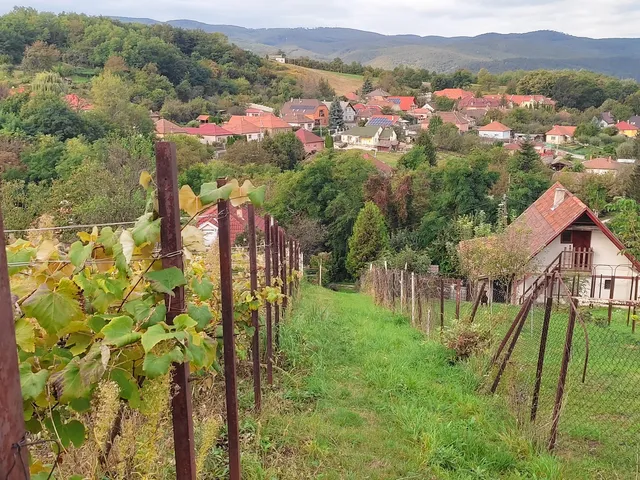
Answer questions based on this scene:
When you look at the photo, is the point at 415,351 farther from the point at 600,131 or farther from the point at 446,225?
the point at 600,131

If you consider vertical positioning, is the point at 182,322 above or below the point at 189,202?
below

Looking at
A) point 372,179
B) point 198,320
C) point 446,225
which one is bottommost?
point 446,225

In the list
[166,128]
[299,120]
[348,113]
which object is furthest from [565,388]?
[348,113]

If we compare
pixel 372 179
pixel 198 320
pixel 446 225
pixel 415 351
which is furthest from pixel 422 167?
pixel 198 320

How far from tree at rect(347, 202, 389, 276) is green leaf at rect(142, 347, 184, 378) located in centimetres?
2515

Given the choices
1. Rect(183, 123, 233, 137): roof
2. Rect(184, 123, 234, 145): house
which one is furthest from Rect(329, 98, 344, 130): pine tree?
Rect(184, 123, 234, 145): house

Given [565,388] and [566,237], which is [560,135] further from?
[565,388]

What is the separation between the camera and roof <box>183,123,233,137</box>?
2263 inches

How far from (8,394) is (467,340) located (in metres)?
6.18

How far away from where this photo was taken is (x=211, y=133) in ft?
189

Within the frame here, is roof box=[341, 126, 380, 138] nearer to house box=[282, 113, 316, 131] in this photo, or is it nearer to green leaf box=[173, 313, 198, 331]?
house box=[282, 113, 316, 131]

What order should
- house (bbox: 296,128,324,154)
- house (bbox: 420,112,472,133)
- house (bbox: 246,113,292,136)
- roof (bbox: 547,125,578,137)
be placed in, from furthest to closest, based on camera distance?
house (bbox: 420,112,472,133) → roof (bbox: 547,125,578,137) → house (bbox: 246,113,292,136) → house (bbox: 296,128,324,154)

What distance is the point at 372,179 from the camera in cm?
3164

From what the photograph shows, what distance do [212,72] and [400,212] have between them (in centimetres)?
6256
